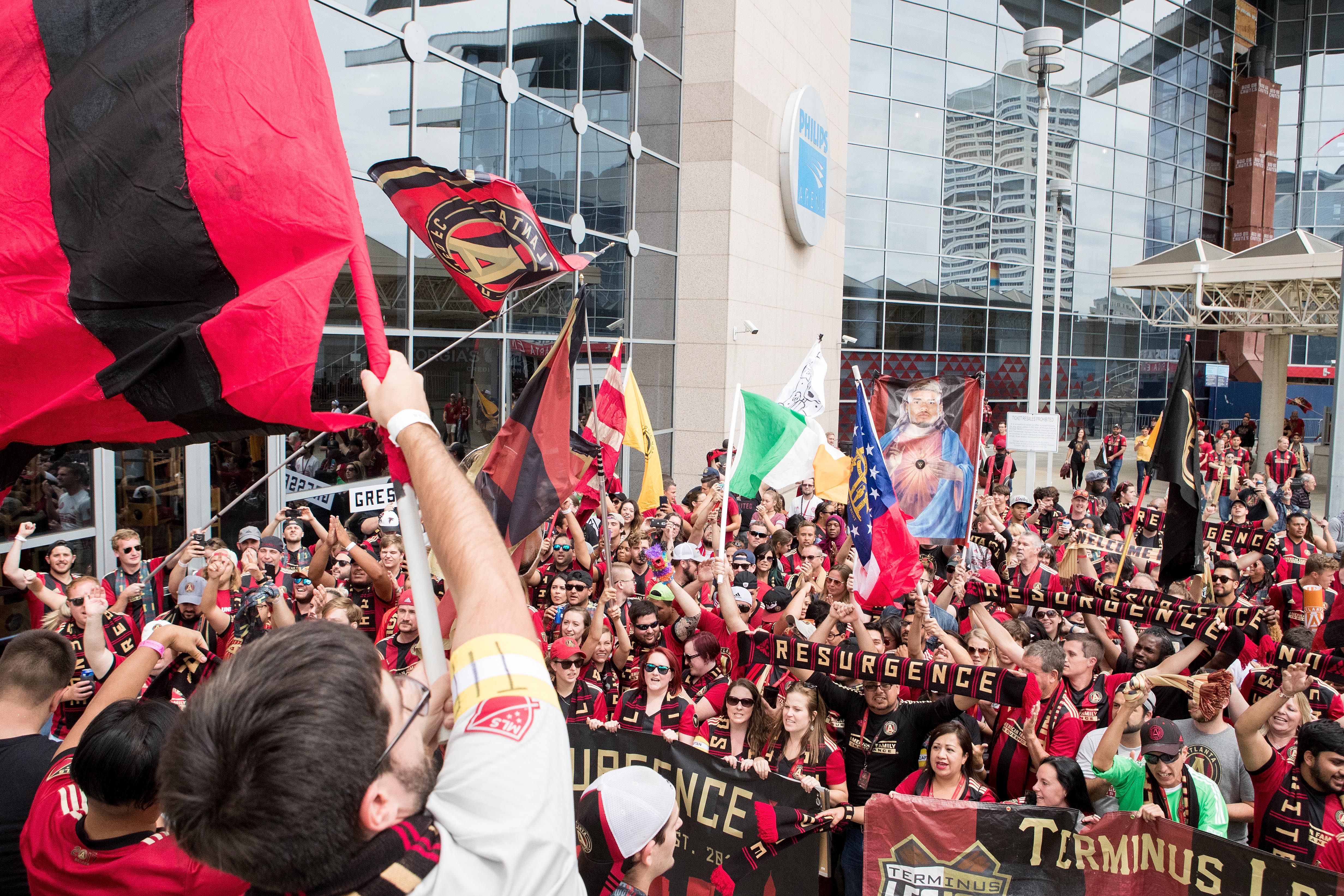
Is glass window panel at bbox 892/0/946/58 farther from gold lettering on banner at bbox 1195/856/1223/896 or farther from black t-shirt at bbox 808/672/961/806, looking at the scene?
gold lettering on banner at bbox 1195/856/1223/896

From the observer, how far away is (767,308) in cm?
2061

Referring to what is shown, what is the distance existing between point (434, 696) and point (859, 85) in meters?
30.0

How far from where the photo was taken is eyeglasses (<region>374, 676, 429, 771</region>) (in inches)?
58.8

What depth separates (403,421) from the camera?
77.0 inches

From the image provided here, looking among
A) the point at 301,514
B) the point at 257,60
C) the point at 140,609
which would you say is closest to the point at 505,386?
the point at 301,514

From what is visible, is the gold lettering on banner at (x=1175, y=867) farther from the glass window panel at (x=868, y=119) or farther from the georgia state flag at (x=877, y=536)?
the glass window panel at (x=868, y=119)

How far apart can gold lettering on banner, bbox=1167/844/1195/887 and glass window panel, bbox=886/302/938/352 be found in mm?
27503

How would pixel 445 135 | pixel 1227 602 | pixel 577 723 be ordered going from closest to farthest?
pixel 577 723 → pixel 1227 602 → pixel 445 135

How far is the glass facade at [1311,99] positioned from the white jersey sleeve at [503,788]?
47.4 m

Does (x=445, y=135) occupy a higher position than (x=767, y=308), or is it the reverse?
(x=445, y=135)

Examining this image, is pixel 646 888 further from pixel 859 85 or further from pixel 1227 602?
pixel 859 85

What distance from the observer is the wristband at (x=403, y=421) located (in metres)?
1.95

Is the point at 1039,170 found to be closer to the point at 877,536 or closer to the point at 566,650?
the point at 877,536

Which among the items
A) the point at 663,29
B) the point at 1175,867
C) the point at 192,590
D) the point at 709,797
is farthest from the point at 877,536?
the point at 663,29
